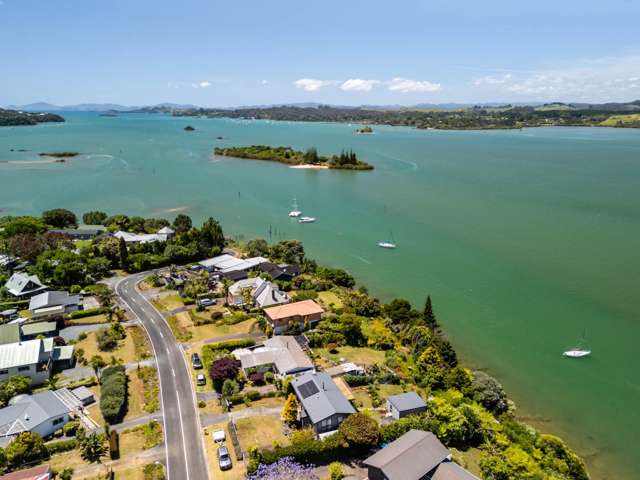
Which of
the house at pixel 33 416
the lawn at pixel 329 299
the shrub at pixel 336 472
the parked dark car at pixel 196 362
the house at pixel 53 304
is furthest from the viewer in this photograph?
the lawn at pixel 329 299

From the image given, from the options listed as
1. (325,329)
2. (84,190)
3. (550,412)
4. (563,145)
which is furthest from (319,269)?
(563,145)

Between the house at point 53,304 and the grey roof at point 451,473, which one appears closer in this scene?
the grey roof at point 451,473

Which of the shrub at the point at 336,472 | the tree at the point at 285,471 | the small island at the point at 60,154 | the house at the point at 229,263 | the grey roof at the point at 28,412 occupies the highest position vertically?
the small island at the point at 60,154

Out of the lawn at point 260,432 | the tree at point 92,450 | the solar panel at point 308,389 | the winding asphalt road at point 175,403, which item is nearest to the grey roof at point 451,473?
the lawn at point 260,432

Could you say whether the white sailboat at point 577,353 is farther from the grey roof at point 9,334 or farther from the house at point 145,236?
the house at point 145,236

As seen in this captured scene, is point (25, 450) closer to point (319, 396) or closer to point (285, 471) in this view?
point (285, 471)

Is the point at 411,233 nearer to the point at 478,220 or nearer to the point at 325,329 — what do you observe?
the point at 478,220

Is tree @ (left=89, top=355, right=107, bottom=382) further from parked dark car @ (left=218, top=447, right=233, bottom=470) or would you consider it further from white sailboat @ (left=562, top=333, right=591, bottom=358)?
white sailboat @ (left=562, top=333, right=591, bottom=358)

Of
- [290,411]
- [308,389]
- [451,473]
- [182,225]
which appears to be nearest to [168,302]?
[308,389]
